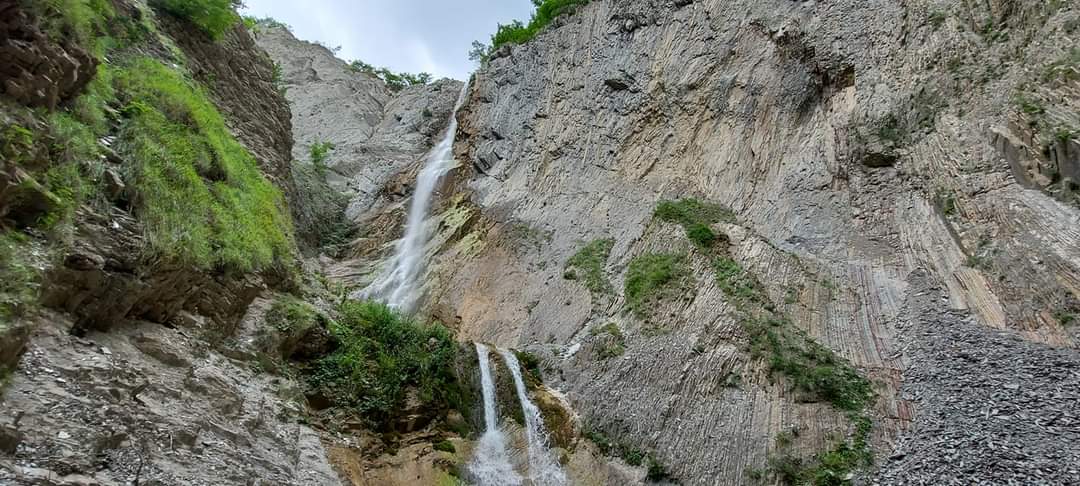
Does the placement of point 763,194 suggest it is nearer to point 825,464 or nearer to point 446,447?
point 825,464

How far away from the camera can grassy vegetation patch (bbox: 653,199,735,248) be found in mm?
17263

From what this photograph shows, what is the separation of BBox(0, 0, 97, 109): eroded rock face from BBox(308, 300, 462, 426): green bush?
5575 millimetres

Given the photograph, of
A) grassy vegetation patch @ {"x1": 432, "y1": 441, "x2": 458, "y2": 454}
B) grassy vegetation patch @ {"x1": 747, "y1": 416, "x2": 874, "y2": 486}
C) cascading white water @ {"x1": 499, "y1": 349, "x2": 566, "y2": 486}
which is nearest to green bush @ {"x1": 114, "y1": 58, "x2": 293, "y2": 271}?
grassy vegetation patch @ {"x1": 432, "y1": 441, "x2": 458, "y2": 454}

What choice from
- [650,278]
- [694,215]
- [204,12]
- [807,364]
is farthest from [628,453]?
[204,12]

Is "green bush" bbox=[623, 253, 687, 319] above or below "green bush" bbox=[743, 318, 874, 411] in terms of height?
above

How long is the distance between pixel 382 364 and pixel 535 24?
25.0 meters

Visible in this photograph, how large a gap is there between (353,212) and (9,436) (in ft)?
83.3

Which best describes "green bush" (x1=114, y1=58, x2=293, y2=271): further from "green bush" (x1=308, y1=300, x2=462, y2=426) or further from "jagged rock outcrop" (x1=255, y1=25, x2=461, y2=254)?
"jagged rock outcrop" (x1=255, y1=25, x2=461, y2=254)

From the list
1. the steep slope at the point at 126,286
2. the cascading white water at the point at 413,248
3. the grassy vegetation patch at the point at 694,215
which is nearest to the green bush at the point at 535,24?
the cascading white water at the point at 413,248

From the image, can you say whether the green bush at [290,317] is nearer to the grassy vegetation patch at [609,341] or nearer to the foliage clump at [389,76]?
the grassy vegetation patch at [609,341]

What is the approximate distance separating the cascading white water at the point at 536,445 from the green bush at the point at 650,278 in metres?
3.83

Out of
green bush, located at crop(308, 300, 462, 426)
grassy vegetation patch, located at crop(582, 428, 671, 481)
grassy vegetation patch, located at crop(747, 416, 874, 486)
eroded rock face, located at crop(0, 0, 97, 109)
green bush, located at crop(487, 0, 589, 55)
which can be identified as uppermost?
green bush, located at crop(487, 0, 589, 55)

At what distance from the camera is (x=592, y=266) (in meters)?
19.2

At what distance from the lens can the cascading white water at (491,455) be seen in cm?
1119
